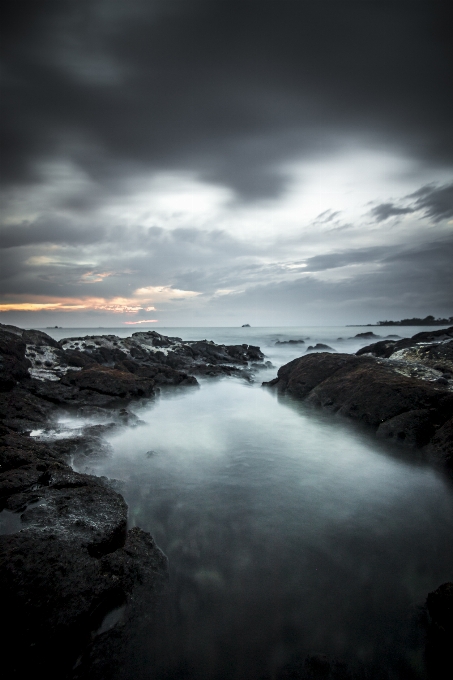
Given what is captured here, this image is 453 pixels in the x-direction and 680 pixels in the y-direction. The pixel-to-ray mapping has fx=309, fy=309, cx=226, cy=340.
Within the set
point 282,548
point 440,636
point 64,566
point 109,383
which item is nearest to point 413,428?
point 282,548

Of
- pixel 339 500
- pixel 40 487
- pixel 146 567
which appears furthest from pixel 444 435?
pixel 40 487

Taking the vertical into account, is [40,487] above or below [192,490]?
above

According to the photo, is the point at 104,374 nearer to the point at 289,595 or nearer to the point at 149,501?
the point at 149,501

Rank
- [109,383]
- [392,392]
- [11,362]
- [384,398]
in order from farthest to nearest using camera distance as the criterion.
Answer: [109,383] → [11,362] → [384,398] → [392,392]

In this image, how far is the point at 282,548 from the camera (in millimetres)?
4785

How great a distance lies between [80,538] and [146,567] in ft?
3.02

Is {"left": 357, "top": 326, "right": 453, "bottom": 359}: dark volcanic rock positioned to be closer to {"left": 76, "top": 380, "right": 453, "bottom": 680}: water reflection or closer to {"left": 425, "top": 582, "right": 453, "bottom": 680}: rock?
{"left": 76, "top": 380, "right": 453, "bottom": 680}: water reflection

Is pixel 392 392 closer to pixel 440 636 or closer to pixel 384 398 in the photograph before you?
pixel 384 398

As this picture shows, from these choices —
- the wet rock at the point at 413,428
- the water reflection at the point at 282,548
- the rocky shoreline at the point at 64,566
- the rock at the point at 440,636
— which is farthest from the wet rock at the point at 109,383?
the rock at the point at 440,636

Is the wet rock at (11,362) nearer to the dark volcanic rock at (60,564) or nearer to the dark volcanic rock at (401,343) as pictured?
the dark volcanic rock at (60,564)

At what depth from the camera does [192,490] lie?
21.5 ft

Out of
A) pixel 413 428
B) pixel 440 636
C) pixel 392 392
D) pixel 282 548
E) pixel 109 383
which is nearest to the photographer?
pixel 440 636

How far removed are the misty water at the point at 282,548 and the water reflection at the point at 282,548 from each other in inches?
0.6

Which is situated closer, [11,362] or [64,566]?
[64,566]
